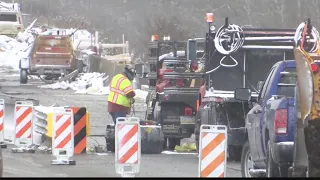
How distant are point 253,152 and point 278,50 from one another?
4.86 m

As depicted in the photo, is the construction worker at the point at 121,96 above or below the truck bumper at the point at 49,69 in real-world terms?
above

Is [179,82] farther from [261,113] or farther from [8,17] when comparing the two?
[8,17]

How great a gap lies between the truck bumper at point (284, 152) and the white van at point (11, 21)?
167 feet

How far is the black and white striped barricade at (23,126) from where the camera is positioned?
16870 millimetres

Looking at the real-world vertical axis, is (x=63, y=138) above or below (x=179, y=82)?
below

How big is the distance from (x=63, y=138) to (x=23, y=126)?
1.73 m

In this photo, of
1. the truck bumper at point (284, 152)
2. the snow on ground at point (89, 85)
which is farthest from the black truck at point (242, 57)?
the snow on ground at point (89, 85)

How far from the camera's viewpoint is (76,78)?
4172 cm

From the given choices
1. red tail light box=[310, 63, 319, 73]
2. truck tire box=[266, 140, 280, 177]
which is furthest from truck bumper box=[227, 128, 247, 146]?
red tail light box=[310, 63, 319, 73]

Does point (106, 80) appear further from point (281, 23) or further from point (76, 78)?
point (281, 23)

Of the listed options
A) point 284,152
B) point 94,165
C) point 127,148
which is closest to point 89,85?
point 94,165

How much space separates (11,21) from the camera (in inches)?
2451

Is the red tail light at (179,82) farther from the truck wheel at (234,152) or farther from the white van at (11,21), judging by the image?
the white van at (11,21)

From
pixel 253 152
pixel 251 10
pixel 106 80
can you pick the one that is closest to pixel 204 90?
pixel 253 152
